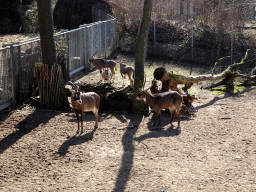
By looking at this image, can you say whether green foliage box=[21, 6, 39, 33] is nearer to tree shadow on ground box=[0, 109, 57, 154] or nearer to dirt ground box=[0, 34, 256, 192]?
dirt ground box=[0, 34, 256, 192]

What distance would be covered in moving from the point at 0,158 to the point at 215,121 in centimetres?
579

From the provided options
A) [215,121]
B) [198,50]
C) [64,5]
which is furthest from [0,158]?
[64,5]

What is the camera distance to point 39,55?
1128 centimetres

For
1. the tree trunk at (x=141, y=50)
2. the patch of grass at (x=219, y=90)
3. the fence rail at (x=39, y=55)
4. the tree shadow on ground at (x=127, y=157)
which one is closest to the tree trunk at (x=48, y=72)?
the fence rail at (x=39, y=55)

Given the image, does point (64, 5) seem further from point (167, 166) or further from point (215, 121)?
point (167, 166)

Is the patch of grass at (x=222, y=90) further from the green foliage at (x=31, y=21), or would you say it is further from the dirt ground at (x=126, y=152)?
the green foliage at (x=31, y=21)

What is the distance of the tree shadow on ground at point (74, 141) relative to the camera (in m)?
7.17

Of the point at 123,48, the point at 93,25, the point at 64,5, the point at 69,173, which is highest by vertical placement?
the point at 64,5

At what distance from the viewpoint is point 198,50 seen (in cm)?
1870

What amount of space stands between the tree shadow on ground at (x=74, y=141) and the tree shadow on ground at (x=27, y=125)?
1.17 metres

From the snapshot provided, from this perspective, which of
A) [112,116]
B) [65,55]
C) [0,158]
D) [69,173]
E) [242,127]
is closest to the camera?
[69,173]

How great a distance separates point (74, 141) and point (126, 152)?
131 centimetres

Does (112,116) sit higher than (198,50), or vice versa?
(198,50)

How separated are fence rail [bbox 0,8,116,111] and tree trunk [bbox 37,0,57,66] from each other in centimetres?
80
